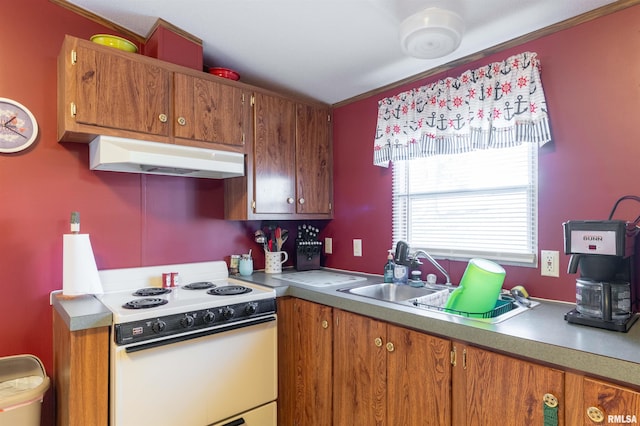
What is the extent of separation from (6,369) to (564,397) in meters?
2.46

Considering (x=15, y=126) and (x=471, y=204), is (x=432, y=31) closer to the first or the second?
(x=471, y=204)

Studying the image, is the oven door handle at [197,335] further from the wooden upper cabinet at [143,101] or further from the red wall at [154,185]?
the wooden upper cabinet at [143,101]

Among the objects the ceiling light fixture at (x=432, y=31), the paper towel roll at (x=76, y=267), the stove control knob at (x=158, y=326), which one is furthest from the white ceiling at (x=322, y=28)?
the stove control knob at (x=158, y=326)

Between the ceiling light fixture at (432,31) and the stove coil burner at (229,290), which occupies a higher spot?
the ceiling light fixture at (432,31)

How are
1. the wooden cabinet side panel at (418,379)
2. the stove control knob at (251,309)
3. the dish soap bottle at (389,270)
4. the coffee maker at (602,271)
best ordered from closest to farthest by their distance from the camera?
the coffee maker at (602,271) < the wooden cabinet side panel at (418,379) < the stove control knob at (251,309) < the dish soap bottle at (389,270)

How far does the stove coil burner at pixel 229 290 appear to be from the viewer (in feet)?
6.33

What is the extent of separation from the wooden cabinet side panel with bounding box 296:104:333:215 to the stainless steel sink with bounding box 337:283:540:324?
0.82 metres

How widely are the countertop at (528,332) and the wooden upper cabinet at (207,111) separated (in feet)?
3.40

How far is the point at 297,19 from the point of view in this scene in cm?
180

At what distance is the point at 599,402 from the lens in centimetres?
103

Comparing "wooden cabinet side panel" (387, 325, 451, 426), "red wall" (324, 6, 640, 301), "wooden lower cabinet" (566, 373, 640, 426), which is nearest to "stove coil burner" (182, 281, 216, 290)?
"wooden cabinet side panel" (387, 325, 451, 426)

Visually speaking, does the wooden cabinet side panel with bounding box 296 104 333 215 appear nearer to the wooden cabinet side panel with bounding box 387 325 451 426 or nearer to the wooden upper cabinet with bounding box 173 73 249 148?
the wooden upper cabinet with bounding box 173 73 249 148

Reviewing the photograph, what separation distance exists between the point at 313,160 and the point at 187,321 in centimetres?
150

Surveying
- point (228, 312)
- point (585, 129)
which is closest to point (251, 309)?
point (228, 312)
